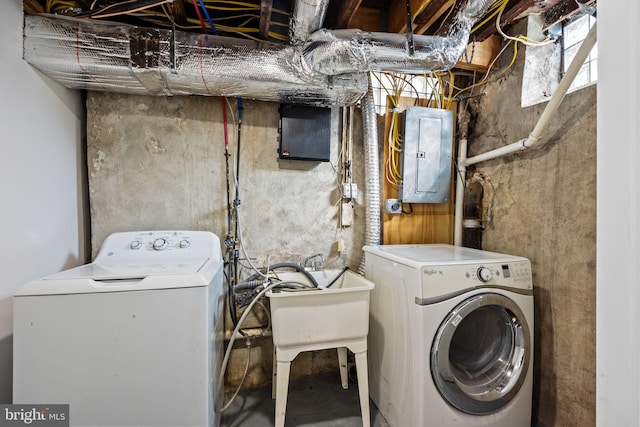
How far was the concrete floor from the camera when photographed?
1496mm

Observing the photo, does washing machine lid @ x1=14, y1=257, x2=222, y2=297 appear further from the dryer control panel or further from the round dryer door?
the round dryer door

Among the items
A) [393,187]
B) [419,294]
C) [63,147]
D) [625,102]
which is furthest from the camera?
[393,187]

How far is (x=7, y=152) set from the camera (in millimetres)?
1065

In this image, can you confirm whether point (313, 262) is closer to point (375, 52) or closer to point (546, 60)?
point (375, 52)

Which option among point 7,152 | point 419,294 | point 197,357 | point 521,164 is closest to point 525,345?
point 419,294

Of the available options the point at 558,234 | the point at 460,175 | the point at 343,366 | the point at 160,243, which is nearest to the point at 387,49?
the point at 460,175

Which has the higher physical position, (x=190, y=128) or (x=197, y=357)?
(x=190, y=128)

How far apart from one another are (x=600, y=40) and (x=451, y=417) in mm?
1482

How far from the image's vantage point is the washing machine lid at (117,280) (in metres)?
0.93

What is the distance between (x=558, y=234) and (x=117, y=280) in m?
2.08

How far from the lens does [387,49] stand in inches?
53.2

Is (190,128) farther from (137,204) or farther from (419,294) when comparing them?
(419,294)

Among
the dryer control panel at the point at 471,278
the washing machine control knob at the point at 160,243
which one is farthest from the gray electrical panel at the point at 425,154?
the washing machine control knob at the point at 160,243

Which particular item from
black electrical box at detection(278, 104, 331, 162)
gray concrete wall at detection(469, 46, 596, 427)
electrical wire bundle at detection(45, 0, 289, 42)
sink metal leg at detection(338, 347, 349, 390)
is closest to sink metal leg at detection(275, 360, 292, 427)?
sink metal leg at detection(338, 347, 349, 390)
